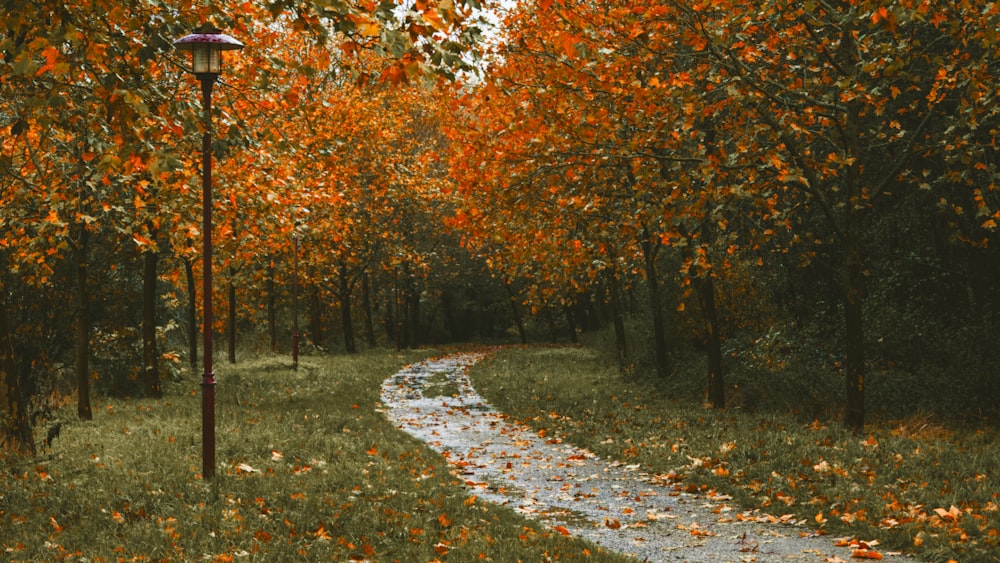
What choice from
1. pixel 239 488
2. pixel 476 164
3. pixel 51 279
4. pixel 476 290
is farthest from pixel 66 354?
pixel 476 290

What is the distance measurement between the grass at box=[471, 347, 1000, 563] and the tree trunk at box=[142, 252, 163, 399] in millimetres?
7929

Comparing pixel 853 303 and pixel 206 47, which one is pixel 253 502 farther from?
pixel 853 303

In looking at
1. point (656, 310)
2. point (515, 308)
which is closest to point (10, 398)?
point (656, 310)

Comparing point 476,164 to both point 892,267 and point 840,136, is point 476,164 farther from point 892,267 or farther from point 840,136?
point 892,267

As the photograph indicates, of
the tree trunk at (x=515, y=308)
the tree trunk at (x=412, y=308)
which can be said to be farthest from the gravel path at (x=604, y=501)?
the tree trunk at (x=515, y=308)

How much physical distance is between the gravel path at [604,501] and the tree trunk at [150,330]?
6165 millimetres

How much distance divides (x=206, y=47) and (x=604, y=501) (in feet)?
→ 21.9

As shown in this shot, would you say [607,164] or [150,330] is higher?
[607,164]

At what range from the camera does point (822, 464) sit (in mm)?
10102

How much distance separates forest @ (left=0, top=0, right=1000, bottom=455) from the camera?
Answer: 275 inches

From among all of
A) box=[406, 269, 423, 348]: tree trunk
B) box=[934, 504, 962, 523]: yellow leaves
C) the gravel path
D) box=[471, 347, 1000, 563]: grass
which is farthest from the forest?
box=[406, 269, 423, 348]: tree trunk

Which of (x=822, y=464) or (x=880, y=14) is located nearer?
(x=880, y=14)

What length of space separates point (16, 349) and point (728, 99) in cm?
1394

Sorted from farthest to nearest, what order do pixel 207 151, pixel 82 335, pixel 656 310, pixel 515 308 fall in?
pixel 515 308
pixel 656 310
pixel 82 335
pixel 207 151
